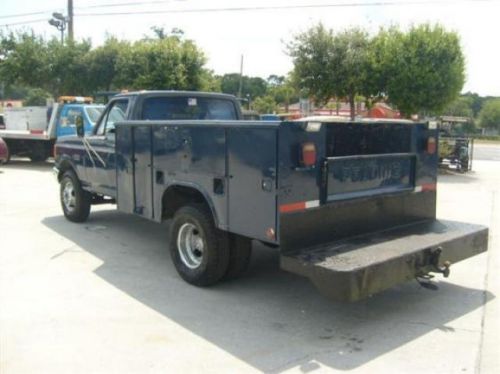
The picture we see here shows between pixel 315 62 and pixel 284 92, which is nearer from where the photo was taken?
pixel 315 62

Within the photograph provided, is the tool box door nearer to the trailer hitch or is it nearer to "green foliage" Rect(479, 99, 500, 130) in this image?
the trailer hitch

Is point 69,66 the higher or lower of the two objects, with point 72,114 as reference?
higher

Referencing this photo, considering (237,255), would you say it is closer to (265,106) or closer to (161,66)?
(161,66)

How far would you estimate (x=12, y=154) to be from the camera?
20.5 m

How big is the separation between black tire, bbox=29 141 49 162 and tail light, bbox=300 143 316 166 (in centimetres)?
1668

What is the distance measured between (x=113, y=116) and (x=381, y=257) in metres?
4.65

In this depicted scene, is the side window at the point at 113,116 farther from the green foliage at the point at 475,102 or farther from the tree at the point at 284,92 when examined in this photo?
the green foliage at the point at 475,102

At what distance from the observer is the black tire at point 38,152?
64.4 feet

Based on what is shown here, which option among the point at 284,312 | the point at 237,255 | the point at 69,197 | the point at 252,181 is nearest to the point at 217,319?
the point at 284,312

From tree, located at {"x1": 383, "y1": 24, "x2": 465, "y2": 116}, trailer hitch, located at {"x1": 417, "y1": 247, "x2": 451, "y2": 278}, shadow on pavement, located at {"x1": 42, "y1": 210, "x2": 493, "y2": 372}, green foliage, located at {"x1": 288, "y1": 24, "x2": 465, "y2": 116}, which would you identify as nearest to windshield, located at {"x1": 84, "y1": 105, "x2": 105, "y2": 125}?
green foliage, located at {"x1": 288, "y1": 24, "x2": 465, "y2": 116}

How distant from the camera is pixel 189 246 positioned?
19.9ft

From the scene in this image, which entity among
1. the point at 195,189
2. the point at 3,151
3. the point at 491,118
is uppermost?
the point at 491,118

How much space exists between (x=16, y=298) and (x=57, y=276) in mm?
756

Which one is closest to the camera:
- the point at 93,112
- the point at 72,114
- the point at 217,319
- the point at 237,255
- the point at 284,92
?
the point at 217,319
